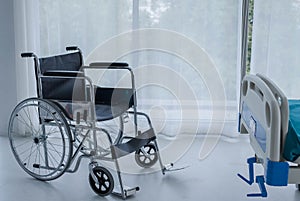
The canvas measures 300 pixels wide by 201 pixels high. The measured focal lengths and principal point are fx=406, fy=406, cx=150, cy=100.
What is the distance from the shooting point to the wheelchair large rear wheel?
257 centimetres

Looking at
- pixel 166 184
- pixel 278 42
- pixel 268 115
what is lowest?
pixel 166 184

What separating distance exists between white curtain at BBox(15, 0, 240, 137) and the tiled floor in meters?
0.57

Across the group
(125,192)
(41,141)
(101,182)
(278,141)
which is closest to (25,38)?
(41,141)

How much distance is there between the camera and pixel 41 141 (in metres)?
2.69

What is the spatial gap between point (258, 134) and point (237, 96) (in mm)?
1451

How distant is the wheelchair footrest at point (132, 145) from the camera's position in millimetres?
2418

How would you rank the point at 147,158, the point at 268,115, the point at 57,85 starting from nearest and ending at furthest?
the point at 268,115
the point at 57,85
the point at 147,158

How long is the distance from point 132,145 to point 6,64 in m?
1.70

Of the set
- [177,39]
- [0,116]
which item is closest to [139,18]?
[177,39]

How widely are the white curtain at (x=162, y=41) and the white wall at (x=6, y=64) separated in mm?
73

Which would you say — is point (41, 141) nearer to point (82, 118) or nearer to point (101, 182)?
point (82, 118)

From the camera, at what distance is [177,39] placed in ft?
11.3

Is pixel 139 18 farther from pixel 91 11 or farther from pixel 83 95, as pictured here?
pixel 83 95

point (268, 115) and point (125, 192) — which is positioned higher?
point (268, 115)
